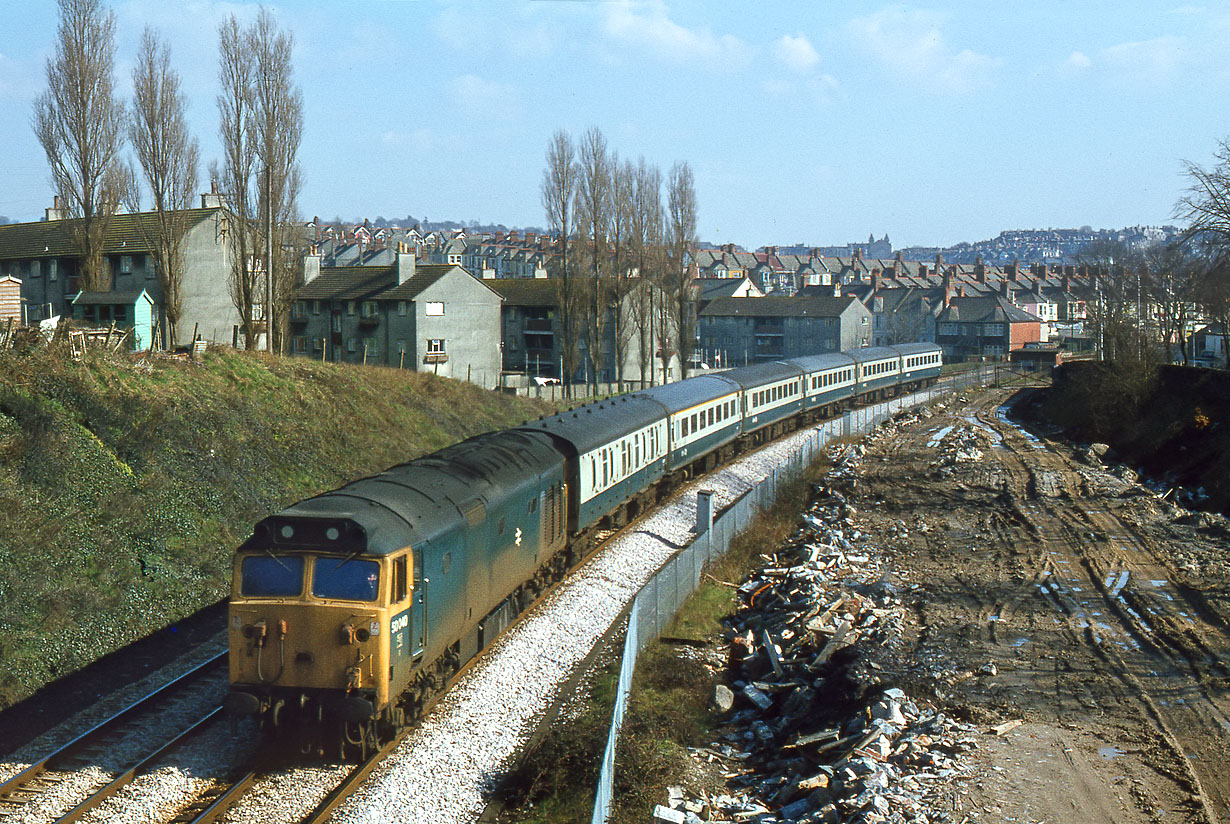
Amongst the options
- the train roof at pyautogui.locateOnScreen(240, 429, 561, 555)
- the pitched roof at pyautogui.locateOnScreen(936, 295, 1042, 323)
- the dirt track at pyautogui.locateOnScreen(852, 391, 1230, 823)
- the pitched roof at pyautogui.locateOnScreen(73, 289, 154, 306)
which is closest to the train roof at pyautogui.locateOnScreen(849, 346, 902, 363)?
the dirt track at pyautogui.locateOnScreen(852, 391, 1230, 823)

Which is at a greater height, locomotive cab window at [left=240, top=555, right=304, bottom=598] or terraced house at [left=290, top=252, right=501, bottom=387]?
terraced house at [left=290, top=252, right=501, bottom=387]

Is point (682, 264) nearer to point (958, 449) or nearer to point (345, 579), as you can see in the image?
point (958, 449)

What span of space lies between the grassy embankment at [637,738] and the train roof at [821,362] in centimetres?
3136

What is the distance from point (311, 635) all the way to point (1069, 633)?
45.8ft

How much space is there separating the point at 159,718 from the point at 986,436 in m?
39.5

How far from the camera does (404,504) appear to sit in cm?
1416

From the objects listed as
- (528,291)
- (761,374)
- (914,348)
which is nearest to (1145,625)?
(761,374)

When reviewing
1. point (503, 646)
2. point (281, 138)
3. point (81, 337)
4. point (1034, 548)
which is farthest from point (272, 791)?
point (281, 138)

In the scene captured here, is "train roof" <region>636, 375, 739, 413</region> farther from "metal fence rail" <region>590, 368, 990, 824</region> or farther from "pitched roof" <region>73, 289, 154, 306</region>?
"pitched roof" <region>73, 289, 154, 306</region>

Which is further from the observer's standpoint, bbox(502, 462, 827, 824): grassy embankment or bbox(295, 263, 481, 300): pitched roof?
bbox(295, 263, 481, 300): pitched roof

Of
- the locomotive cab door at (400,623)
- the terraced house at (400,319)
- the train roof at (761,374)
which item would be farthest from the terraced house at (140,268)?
the locomotive cab door at (400,623)

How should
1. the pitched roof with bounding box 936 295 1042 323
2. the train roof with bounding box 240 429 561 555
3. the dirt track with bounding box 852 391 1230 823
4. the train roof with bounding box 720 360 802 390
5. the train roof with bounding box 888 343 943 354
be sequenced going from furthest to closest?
the pitched roof with bounding box 936 295 1042 323 < the train roof with bounding box 888 343 943 354 < the train roof with bounding box 720 360 802 390 < the dirt track with bounding box 852 391 1230 823 < the train roof with bounding box 240 429 561 555

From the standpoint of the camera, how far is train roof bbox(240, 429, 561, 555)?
1284 cm

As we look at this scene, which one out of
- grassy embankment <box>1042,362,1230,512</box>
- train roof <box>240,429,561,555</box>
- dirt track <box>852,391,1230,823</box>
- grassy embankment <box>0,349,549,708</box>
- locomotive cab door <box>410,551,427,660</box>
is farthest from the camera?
grassy embankment <box>1042,362,1230,512</box>
